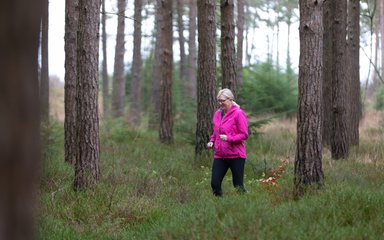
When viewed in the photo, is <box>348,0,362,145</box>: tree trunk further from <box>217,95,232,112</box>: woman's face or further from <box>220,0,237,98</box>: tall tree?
<box>217,95,232,112</box>: woman's face

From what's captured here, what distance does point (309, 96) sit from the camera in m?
7.84

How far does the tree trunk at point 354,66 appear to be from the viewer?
602 inches

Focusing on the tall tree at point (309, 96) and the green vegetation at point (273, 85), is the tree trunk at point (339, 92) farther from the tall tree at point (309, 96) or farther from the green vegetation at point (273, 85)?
the green vegetation at point (273, 85)

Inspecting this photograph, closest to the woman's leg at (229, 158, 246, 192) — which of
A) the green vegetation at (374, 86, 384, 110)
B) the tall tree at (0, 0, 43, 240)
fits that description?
the tall tree at (0, 0, 43, 240)

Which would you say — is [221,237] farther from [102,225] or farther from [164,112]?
[164,112]

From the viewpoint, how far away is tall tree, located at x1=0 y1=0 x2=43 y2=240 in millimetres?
1897

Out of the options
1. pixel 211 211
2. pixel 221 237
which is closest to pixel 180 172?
pixel 211 211

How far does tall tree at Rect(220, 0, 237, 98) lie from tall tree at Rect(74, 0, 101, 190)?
14.8 ft

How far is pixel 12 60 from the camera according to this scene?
1.92 m

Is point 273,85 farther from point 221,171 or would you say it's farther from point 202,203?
point 202,203

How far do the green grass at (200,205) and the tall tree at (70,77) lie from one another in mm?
956

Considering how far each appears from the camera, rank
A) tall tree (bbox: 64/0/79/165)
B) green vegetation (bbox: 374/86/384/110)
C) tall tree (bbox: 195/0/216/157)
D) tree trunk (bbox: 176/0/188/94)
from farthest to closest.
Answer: green vegetation (bbox: 374/86/384/110), tree trunk (bbox: 176/0/188/94), tall tree (bbox: 195/0/216/157), tall tree (bbox: 64/0/79/165)

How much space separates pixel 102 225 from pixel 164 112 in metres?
10.3

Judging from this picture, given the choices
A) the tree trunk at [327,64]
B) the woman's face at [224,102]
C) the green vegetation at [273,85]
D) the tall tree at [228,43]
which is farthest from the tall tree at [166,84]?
the woman's face at [224,102]
